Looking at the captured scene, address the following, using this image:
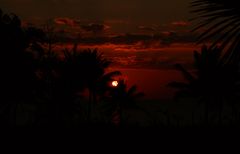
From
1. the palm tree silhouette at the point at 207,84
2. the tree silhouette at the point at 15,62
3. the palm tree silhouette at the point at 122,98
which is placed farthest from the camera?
the palm tree silhouette at the point at 122,98

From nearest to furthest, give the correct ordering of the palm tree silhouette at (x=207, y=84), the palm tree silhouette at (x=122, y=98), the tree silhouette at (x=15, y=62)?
the tree silhouette at (x=15, y=62) < the palm tree silhouette at (x=207, y=84) < the palm tree silhouette at (x=122, y=98)

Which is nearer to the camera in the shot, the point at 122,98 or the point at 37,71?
the point at 37,71

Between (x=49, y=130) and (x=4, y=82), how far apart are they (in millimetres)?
19453

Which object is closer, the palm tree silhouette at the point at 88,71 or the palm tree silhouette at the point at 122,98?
the palm tree silhouette at the point at 88,71

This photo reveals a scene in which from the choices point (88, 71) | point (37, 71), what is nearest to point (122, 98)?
point (88, 71)

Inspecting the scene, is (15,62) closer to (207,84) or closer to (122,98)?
(207,84)

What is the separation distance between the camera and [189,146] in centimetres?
731

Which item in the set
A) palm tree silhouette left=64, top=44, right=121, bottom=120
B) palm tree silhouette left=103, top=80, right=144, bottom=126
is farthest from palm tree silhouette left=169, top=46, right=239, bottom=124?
palm tree silhouette left=103, top=80, right=144, bottom=126

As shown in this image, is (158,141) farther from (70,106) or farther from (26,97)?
(70,106)

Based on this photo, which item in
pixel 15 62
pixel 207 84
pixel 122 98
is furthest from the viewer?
pixel 122 98

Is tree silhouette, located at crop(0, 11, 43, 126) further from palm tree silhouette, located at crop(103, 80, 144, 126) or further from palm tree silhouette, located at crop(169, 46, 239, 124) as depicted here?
palm tree silhouette, located at crop(103, 80, 144, 126)

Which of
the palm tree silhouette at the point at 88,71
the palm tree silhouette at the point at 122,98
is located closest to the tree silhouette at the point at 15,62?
the palm tree silhouette at the point at 88,71

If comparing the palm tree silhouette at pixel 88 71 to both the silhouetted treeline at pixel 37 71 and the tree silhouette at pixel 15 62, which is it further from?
the tree silhouette at pixel 15 62

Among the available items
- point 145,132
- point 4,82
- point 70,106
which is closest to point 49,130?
point 145,132
